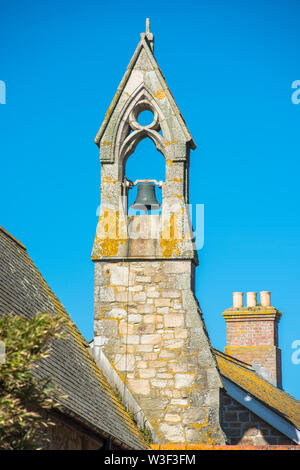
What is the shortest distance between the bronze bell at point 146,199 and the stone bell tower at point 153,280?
5.6 inches

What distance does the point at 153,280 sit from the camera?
40.9ft

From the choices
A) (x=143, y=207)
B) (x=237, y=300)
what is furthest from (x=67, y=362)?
(x=237, y=300)

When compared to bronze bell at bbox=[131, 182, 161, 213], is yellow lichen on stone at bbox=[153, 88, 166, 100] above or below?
above

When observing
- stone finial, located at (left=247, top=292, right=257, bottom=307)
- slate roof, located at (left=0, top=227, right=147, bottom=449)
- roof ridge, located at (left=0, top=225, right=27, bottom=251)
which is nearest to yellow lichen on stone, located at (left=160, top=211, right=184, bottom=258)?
slate roof, located at (left=0, top=227, right=147, bottom=449)

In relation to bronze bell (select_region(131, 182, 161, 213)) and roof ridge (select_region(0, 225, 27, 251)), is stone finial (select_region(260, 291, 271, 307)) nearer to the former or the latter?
bronze bell (select_region(131, 182, 161, 213))

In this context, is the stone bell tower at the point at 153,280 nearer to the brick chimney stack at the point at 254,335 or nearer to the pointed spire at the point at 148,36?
the pointed spire at the point at 148,36

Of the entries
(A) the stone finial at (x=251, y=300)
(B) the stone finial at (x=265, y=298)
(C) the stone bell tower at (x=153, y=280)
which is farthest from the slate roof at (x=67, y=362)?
(B) the stone finial at (x=265, y=298)

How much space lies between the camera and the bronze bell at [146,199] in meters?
12.8

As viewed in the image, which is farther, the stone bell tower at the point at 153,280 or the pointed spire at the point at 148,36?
the pointed spire at the point at 148,36

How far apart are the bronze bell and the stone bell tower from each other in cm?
14

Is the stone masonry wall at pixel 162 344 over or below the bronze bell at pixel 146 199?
below

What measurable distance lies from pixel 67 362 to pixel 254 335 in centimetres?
1403

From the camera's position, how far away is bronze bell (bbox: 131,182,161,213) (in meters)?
12.8
